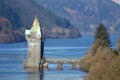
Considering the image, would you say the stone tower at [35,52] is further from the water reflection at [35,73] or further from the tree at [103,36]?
the tree at [103,36]

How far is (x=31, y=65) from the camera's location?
13588cm

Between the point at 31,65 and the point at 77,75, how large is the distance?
1920 cm

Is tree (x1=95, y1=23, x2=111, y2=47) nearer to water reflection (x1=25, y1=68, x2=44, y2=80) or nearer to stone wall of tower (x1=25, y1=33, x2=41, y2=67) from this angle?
stone wall of tower (x1=25, y1=33, x2=41, y2=67)

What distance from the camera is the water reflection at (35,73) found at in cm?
11574

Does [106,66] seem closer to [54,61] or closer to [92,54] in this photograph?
[92,54]

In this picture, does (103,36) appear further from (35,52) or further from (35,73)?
(35,73)

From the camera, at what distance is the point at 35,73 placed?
124 m

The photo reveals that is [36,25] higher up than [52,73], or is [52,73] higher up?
[36,25]

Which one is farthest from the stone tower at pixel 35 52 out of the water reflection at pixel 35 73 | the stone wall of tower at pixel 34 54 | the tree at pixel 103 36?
the tree at pixel 103 36

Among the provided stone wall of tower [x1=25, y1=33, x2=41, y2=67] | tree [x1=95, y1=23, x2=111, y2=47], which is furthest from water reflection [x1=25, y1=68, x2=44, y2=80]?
tree [x1=95, y1=23, x2=111, y2=47]

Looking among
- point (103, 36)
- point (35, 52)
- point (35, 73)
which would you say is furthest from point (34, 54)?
point (35, 73)

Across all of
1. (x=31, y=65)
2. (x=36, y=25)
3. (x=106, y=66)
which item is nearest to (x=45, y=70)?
(x=31, y=65)

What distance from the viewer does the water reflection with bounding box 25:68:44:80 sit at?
4557 inches

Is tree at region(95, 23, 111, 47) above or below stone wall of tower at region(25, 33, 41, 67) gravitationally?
above
